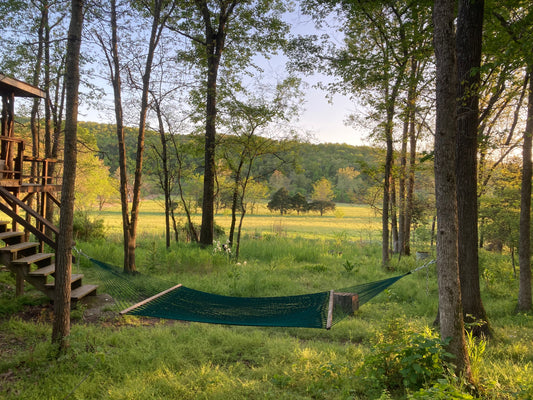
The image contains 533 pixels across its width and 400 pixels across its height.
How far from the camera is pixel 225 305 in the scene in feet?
11.6

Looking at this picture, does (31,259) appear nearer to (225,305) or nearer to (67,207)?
(67,207)

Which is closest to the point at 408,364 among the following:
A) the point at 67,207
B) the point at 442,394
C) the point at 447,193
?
the point at 442,394

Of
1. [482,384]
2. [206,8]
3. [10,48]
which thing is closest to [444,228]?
[482,384]

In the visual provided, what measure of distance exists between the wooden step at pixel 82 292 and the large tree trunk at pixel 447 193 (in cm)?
367

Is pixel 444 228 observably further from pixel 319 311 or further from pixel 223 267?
pixel 223 267

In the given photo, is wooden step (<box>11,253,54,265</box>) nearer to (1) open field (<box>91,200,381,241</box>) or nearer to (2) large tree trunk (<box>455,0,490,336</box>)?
(2) large tree trunk (<box>455,0,490,336</box>)

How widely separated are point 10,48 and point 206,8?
410 cm

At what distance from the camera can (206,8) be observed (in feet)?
26.2

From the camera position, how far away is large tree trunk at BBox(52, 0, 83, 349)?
9.41 ft

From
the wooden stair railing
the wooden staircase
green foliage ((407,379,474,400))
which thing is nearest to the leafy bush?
green foliage ((407,379,474,400))

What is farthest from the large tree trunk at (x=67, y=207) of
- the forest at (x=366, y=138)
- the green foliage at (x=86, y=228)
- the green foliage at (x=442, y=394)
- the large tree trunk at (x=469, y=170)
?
the green foliage at (x=86, y=228)

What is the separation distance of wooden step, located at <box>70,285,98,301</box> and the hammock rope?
11.3 inches

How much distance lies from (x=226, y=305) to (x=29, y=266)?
2.21 m

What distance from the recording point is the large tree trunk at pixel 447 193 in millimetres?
2352
